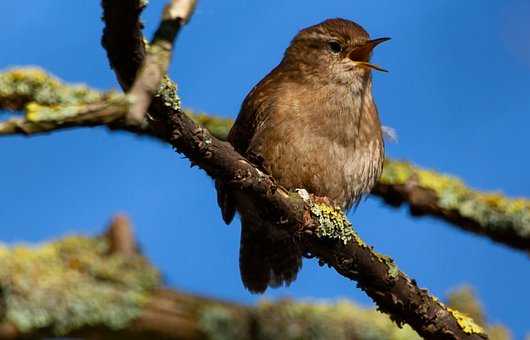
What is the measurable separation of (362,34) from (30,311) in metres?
2.19

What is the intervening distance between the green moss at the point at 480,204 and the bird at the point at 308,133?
0.53m

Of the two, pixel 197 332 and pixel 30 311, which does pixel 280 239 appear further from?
pixel 30 311

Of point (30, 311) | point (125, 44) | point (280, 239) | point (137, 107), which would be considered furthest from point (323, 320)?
point (137, 107)

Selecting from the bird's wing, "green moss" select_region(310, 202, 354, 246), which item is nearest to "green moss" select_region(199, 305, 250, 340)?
the bird's wing

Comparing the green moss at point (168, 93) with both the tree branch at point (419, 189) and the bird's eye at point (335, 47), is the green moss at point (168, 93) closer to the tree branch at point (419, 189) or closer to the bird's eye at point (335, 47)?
the tree branch at point (419, 189)

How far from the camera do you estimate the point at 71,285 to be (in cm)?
478

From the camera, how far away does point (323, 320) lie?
4969mm

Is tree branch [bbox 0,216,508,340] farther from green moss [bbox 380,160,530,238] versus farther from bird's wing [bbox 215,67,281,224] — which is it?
bird's wing [bbox 215,67,281,224]

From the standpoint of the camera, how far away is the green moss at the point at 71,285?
4613mm

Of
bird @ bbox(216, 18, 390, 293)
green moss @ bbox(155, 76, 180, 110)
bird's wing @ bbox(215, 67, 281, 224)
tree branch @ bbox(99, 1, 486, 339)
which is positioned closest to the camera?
green moss @ bbox(155, 76, 180, 110)

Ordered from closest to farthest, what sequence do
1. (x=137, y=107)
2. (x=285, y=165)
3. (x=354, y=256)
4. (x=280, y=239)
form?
(x=137, y=107) < (x=354, y=256) < (x=285, y=165) < (x=280, y=239)

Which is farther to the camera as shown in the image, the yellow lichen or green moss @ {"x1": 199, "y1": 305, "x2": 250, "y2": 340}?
green moss @ {"x1": 199, "y1": 305, "x2": 250, "y2": 340}

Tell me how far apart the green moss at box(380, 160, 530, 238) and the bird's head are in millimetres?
785

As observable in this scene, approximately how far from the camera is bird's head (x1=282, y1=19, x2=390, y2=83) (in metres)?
4.54
